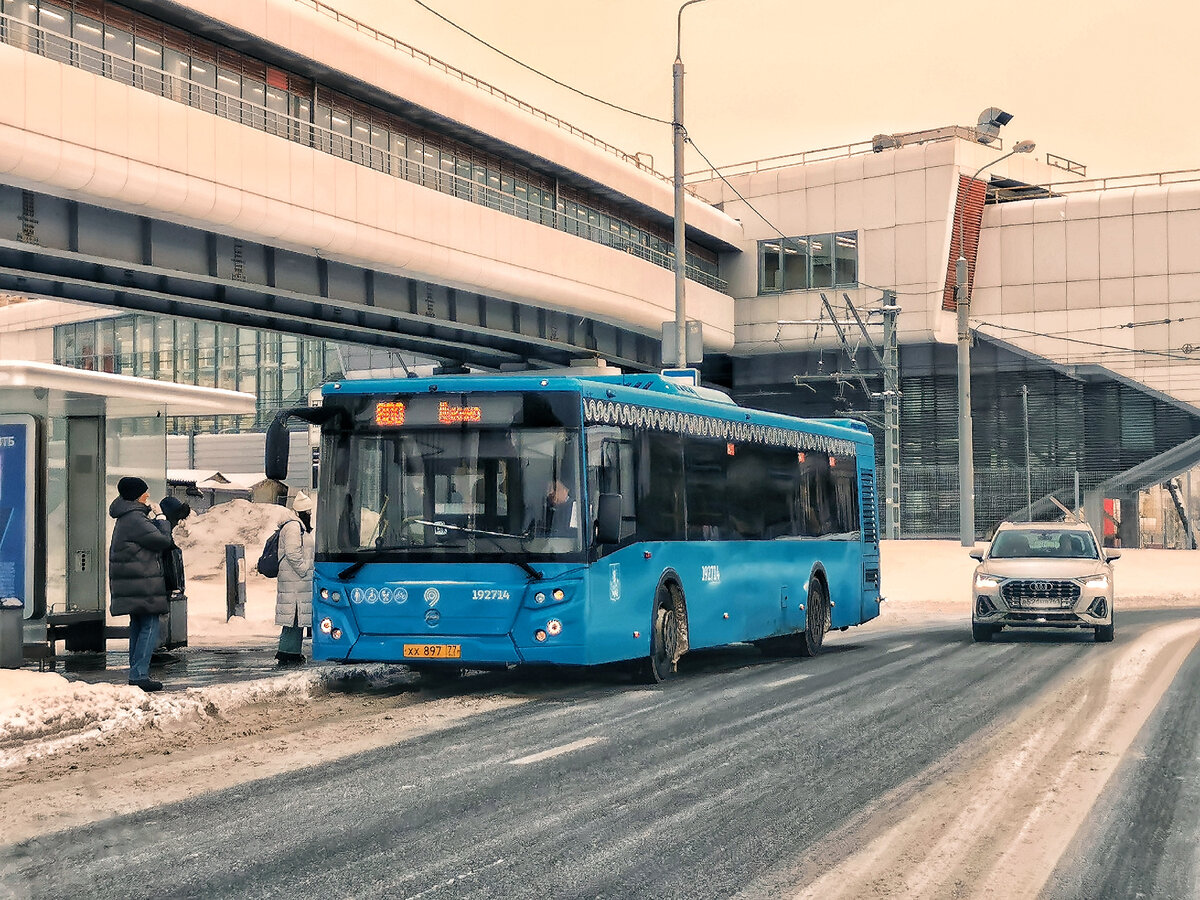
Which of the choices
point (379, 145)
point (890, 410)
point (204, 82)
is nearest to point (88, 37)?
point (204, 82)

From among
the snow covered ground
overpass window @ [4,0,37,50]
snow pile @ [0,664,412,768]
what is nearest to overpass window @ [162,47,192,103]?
overpass window @ [4,0,37,50]

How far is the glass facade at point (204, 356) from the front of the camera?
79688 millimetres

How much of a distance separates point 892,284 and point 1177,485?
2202 centimetres

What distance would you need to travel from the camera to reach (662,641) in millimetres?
15492

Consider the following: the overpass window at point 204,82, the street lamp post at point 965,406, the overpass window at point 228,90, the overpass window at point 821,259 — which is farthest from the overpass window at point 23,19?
the overpass window at point 821,259

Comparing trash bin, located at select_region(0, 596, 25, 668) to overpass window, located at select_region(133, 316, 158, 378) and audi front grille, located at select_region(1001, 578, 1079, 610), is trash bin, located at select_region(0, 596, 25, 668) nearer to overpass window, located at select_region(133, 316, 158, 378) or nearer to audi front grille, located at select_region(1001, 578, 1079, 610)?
audi front grille, located at select_region(1001, 578, 1079, 610)

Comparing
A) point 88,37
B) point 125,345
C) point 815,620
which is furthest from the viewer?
point 125,345

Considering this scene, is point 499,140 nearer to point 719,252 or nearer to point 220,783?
point 719,252

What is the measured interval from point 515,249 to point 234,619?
789 inches

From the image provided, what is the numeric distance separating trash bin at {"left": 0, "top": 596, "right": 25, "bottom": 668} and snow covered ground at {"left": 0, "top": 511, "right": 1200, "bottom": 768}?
1001 millimetres

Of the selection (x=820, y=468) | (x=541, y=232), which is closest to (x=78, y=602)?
(x=820, y=468)

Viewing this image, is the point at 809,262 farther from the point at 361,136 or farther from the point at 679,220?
the point at 679,220

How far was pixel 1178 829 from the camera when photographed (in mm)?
7754

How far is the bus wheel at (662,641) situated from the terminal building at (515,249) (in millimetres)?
16234
